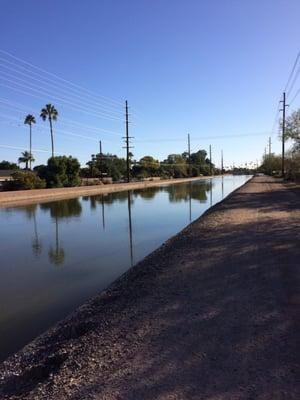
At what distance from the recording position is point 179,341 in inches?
213

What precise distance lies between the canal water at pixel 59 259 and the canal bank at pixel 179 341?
0.94 m

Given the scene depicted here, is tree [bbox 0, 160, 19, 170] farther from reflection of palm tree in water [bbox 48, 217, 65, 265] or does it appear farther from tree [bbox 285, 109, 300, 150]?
reflection of palm tree in water [bbox 48, 217, 65, 265]

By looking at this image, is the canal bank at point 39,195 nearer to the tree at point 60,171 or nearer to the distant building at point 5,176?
the tree at point 60,171

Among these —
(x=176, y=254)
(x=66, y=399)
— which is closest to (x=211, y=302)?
(x=66, y=399)

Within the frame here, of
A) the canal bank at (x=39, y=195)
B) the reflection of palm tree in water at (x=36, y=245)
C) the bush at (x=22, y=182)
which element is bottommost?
the reflection of palm tree in water at (x=36, y=245)

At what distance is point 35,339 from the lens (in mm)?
7191

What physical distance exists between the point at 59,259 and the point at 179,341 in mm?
9563

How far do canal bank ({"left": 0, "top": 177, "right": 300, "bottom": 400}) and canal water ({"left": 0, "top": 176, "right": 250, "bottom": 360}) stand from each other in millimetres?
941

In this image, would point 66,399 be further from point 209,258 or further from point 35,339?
point 209,258

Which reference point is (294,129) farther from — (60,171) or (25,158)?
(25,158)

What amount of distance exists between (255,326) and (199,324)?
2.33 feet

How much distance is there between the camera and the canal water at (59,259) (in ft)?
28.8

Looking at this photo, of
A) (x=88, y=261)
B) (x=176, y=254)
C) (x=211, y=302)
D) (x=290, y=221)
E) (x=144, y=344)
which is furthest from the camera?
(x=290, y=221)

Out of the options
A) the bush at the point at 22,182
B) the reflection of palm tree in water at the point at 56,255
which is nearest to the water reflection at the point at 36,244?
the reflection of palm tree in water at the point at 56,255
